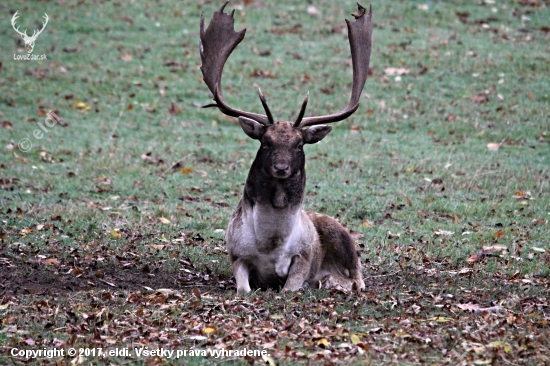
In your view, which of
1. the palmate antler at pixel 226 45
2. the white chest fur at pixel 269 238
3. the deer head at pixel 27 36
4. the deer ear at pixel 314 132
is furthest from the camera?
the deer head at pixel 27 36

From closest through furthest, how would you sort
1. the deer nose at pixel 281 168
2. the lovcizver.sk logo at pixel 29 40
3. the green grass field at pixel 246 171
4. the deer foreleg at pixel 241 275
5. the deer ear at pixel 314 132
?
the green grass field at pixel 246 171 → the deer nose at pixel 281 168 → the deer foreleg at pixel 241 275 → the deer ear at pixel 314 132 → the lovcizver.sk logo at pixel 29 40

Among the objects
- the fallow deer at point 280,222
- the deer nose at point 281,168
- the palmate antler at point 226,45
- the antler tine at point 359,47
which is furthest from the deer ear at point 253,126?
the antler tine at point 359,47

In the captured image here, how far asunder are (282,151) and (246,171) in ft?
22.9

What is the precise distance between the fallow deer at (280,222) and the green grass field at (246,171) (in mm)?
361

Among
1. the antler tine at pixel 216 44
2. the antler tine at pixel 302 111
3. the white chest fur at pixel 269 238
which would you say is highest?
the antler tine at pixel 216 44

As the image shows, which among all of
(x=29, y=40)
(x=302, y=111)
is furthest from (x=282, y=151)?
(x=29, y=40)

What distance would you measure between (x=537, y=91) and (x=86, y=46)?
36.2 ft

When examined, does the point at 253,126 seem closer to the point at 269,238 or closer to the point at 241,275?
the point at 269,238

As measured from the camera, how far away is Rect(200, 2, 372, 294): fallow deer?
8773 mm

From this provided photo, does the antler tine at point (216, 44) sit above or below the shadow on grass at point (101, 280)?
above

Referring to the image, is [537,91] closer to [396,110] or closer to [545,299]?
[396,110]

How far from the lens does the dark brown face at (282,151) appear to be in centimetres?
852

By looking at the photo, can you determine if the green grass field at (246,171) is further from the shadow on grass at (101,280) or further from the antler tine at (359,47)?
the antler tine at (359,47)

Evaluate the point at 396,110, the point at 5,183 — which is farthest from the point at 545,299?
the point at 396,110
